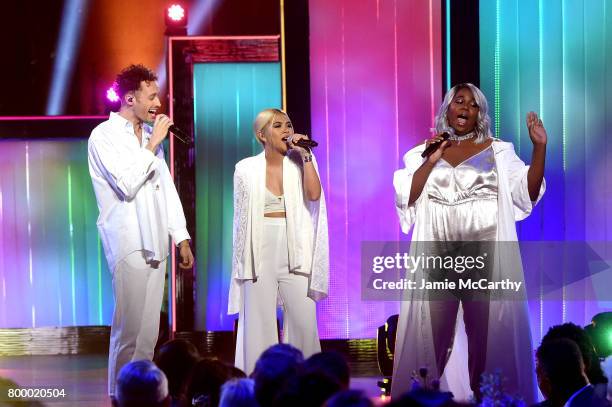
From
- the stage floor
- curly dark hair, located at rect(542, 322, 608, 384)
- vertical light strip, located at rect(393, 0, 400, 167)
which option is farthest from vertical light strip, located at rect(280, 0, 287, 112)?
curly dark hair, located at rect(542, 322, 608, 384)

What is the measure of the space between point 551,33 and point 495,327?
2.28 m

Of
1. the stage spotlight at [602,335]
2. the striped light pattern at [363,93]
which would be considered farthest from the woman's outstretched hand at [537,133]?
the striped light pattern at [363,93]

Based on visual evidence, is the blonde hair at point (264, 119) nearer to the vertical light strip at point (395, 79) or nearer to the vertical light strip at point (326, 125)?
the vertical light strip at point (326, 125)

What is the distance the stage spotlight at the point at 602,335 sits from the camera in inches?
176

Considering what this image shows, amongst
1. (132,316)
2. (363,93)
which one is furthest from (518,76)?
(132,316)

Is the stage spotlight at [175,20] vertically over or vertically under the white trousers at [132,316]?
over

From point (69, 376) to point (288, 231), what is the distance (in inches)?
83.8

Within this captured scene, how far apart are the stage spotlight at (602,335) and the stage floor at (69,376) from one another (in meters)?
1.15

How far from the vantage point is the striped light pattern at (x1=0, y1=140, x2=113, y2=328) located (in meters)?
7.14

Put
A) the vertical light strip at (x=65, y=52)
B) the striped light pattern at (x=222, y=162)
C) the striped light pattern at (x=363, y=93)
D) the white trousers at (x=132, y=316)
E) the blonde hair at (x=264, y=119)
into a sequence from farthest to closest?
1. the vertical light strip at (x=65, y=52)
2. the striped light pattern at (x=222, y=162)
3. the striped light pattern at (x=363, y=93)
4. the blonde hair at (x=264, y=119)
5. the white trousers at (x=132, y=316)

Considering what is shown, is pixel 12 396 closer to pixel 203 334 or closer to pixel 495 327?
pixel 203 334

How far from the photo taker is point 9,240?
23.4ft

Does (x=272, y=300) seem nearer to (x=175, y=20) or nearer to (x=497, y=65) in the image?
(x=497, y=65)

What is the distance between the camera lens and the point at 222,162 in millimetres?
6793
